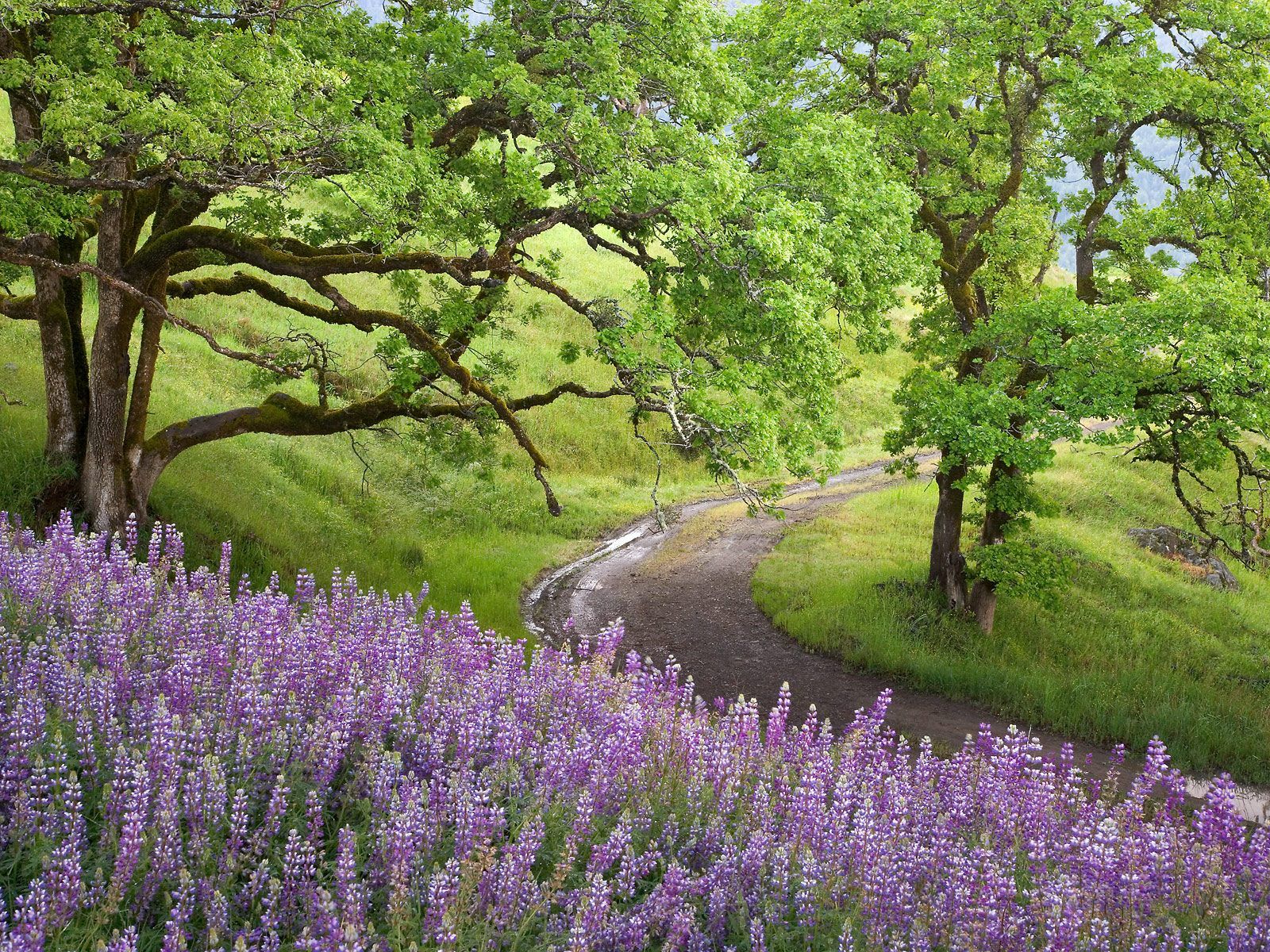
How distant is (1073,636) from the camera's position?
20.2 m

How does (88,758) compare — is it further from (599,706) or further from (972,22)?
(972,22)

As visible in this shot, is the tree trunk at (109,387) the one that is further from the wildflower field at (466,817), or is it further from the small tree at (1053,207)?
the small tree at (1053,207)

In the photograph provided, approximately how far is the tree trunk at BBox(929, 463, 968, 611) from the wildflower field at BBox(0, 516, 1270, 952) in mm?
14412

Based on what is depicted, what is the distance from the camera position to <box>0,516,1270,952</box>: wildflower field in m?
3.57

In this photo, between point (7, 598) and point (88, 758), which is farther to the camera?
point (7, 598)

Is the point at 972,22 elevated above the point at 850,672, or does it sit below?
above

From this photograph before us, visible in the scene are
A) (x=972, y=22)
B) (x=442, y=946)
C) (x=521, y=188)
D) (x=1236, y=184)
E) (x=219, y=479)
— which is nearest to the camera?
(x=442, y=946)

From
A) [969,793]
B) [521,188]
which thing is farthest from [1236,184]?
[969,793]

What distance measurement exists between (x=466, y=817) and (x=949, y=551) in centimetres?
1834

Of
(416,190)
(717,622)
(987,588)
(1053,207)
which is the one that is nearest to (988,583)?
(987,588)

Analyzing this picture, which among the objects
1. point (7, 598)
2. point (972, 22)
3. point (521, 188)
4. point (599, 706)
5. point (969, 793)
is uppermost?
point (972, 22)

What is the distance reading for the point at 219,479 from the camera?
18672 mm

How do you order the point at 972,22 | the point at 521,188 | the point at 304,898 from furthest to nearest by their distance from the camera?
the point at 972,22 < the point at 521,188 < the point at 304,898

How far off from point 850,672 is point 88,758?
1536 centimetres
